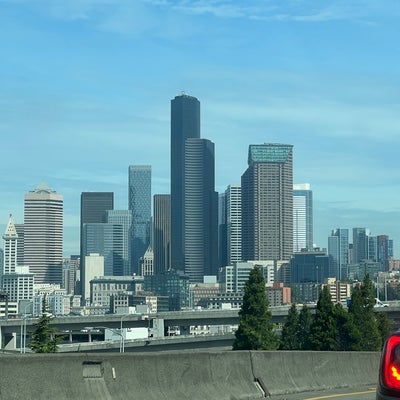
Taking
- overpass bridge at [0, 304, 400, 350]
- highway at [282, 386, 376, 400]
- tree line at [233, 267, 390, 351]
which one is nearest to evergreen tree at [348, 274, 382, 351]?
tree line at [233, 267, 390, 351]

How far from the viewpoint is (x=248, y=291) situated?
91938mm

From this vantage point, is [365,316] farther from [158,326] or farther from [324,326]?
[158,326]

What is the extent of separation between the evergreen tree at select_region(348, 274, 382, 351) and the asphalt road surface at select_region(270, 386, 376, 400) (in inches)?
2751

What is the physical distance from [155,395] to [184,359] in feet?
3.90

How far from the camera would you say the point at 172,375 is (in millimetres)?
16953

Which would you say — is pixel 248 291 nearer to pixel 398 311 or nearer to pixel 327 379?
pixel 327 379

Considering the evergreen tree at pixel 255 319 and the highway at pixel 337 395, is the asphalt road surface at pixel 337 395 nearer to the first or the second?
the highway at pixel 337 395

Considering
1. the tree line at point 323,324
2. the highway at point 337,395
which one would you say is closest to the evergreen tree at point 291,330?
the tree line at point 323,324

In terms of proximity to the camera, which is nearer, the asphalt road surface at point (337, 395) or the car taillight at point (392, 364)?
the car taillight at point (392, 364)

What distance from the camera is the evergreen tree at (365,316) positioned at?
303ft

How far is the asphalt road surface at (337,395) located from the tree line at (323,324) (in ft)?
203

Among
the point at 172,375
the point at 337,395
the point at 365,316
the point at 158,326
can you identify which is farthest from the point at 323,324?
the point at 158,326

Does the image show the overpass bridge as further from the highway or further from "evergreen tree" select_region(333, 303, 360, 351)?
the highway

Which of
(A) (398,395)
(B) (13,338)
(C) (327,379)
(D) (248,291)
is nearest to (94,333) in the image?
(B) (13,338)
